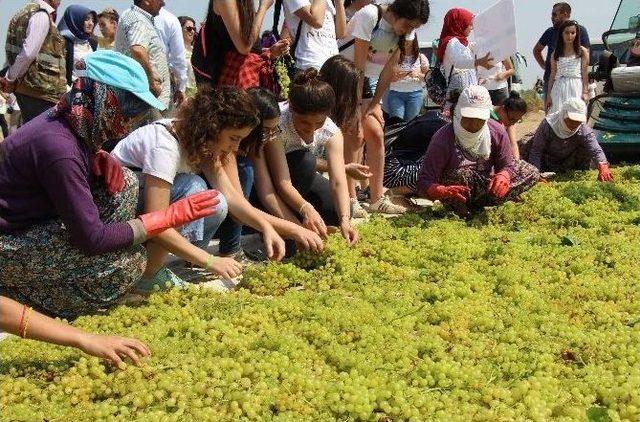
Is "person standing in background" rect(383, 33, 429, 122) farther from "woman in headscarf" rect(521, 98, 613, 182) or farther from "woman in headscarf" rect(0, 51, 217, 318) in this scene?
"woman in headscarf" rect(0, 51, 217, 318)

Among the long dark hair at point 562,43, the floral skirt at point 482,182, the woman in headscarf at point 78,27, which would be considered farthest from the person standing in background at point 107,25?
the long dark hair at point 562,43

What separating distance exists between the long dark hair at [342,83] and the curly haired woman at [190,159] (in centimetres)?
114

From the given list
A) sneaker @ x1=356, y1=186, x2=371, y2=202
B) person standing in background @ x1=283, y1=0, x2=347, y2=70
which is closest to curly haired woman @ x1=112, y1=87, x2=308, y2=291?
person standing in background @ x1=283, y1=0, x2=347, y2=70

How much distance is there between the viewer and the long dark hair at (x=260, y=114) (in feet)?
13.6

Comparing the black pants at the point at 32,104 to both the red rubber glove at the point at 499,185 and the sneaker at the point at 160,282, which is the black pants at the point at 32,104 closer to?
the sneaker at the point at 160,282

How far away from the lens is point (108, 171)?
3.32 meters

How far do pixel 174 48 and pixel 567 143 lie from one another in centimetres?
→ 400

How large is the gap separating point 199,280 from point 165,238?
731mm

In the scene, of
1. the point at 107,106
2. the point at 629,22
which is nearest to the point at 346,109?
the point at 107,106

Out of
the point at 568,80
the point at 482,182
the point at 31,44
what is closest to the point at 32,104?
the point at 31,44

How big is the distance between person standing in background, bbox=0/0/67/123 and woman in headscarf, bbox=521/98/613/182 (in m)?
4.64

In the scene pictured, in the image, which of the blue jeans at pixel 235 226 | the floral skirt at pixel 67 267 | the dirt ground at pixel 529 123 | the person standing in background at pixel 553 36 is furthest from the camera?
the dirt ground at pixel 529 123

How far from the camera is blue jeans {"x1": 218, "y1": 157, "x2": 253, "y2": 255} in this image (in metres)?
4.46

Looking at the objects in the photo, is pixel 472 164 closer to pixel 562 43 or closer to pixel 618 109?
pixel 618 109
